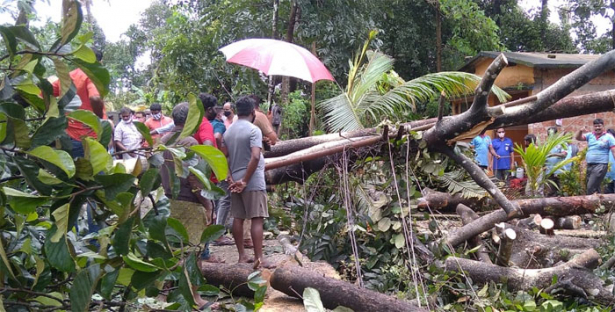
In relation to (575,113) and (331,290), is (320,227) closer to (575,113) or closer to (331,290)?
(331,290)

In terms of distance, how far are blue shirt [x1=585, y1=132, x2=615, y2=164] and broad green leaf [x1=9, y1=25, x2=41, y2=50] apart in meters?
9.80

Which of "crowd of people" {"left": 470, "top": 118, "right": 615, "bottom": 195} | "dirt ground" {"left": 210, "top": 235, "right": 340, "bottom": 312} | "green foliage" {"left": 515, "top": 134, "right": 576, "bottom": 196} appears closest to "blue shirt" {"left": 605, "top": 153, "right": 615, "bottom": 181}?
"crowd of people" {"left": 470, "top": 118, "right": 615, "bottom": 195}

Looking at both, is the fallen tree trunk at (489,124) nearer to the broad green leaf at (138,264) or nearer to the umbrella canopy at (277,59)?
the umbrella canopy at (277,59)

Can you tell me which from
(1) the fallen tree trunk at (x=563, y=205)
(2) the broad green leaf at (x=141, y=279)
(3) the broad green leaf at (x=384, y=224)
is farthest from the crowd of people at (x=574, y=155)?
(2) the broad green leaf at (x=141, y=279)

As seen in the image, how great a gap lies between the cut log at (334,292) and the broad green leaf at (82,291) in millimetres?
2542

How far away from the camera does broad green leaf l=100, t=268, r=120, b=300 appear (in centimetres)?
197

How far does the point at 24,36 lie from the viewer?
1.78 meters

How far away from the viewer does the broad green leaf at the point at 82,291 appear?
75.3 inches

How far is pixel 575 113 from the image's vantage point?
201 inches

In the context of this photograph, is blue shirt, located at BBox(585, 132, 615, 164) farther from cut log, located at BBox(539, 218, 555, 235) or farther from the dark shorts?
the dark shorts

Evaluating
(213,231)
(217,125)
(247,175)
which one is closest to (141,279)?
(213,231)

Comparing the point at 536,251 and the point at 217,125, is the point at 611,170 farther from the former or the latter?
the point at 217,125

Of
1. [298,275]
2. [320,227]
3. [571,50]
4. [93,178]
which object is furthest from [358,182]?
[571,50]

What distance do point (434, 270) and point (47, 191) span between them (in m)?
3.86
